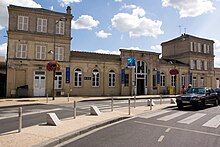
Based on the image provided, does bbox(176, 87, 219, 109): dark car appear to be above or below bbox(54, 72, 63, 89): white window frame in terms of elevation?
below

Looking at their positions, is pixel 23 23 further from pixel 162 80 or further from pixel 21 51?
pixel 162 80

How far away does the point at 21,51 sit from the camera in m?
33.2

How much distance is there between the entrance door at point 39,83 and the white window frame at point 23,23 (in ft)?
17.6

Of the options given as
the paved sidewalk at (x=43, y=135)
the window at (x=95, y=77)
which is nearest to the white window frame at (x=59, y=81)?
the window at (x=95, y=77)

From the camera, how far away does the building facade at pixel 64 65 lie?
108ft

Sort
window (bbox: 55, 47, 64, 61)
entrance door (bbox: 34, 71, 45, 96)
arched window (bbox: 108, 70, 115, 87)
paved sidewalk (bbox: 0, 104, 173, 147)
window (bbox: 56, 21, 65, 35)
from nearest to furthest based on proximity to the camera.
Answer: paved sidewalk (bbox: 0, 104, 173, 147) → entrance door (bbox: 34, 71, 45, 96) → window (bbox: 55, 47, 64, 61) → window (bbox: 56, 21, 65, 35) → arched window (bbox: 108, 70, 115, 87)

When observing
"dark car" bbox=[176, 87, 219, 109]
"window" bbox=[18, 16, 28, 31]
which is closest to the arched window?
"window" bbox=[18, 16, 28, 31]

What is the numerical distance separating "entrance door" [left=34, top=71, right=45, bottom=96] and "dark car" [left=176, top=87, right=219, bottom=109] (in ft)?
59.4

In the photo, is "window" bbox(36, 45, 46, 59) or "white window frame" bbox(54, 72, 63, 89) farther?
"white window frame" bbox(54, 72, 63, 89)

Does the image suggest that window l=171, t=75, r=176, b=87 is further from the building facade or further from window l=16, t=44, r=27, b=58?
window l=16, t=44, r=27, b=58

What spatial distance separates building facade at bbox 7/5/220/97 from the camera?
33.0 metres

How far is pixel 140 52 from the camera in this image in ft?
139

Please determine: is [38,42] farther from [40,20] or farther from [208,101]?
[208,101]

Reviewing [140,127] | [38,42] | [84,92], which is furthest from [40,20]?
[140,127]
